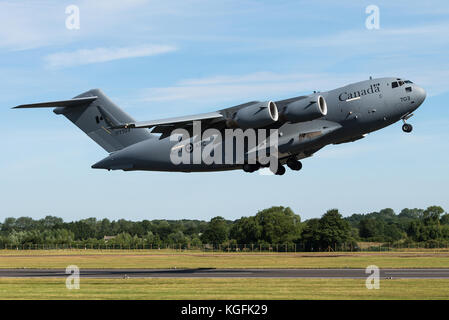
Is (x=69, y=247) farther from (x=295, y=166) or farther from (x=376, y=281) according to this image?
(x=376, y=281)

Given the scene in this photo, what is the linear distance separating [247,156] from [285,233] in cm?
4971

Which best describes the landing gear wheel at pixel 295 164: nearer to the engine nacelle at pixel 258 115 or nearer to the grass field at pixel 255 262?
the engine nacelle at pixel 258 115

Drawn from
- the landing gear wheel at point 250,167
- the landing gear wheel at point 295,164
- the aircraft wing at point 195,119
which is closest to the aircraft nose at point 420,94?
the aircraft wing at point 195,119

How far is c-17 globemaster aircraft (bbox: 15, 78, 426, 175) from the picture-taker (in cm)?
3073

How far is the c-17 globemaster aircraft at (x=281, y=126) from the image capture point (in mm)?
30734

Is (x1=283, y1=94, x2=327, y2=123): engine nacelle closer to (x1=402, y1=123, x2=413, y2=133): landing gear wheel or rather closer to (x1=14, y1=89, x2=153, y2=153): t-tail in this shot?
(x1=402, y1=123, x2=413, y2=133): landing gear wheel

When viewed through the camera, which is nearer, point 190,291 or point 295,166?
point 190,291

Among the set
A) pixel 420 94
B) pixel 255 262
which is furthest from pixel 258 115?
pixel 255 262

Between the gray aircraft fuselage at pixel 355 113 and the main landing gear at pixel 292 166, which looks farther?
the main landing gear at pixel 292 166

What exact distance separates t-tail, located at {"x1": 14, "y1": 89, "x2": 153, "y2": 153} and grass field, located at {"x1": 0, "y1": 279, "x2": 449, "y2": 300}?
28.5 feet

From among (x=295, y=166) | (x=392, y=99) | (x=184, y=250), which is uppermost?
(x=392, y=99)

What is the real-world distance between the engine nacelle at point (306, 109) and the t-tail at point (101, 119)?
1056 centimetres
